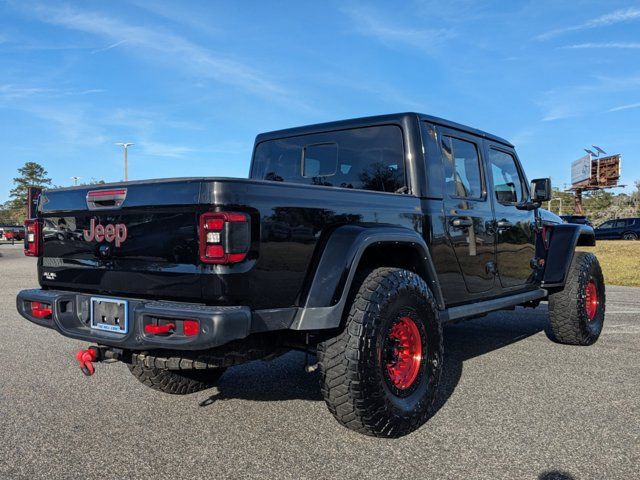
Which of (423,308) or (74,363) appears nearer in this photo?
(423,308)

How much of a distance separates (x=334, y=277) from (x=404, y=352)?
77cm

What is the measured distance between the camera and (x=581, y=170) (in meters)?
50.9

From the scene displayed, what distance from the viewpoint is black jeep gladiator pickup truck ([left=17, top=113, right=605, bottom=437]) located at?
8.41 feet

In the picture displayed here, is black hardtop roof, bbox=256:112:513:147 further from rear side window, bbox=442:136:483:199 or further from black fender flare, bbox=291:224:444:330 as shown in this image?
black fender flare, bbox=291:224:444:330

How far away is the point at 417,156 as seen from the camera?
12.5ft

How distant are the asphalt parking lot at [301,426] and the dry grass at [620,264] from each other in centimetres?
856

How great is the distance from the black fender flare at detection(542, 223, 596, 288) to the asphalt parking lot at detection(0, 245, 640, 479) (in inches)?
28.3

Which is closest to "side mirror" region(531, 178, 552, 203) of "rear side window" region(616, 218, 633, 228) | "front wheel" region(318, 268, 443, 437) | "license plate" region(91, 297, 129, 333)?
"front wheel" region(318, 268, 443, 437)

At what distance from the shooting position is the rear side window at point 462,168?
4.08m

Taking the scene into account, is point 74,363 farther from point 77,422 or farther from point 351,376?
point 351,376

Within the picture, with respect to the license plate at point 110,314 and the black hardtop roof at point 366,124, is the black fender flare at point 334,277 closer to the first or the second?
the license plate at point 110,314

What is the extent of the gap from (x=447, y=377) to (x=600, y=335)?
270 centimetres

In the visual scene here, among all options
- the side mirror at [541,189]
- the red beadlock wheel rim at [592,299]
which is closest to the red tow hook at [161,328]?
the side mirror at [541,189]

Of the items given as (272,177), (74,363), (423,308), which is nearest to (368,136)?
(272,177)
